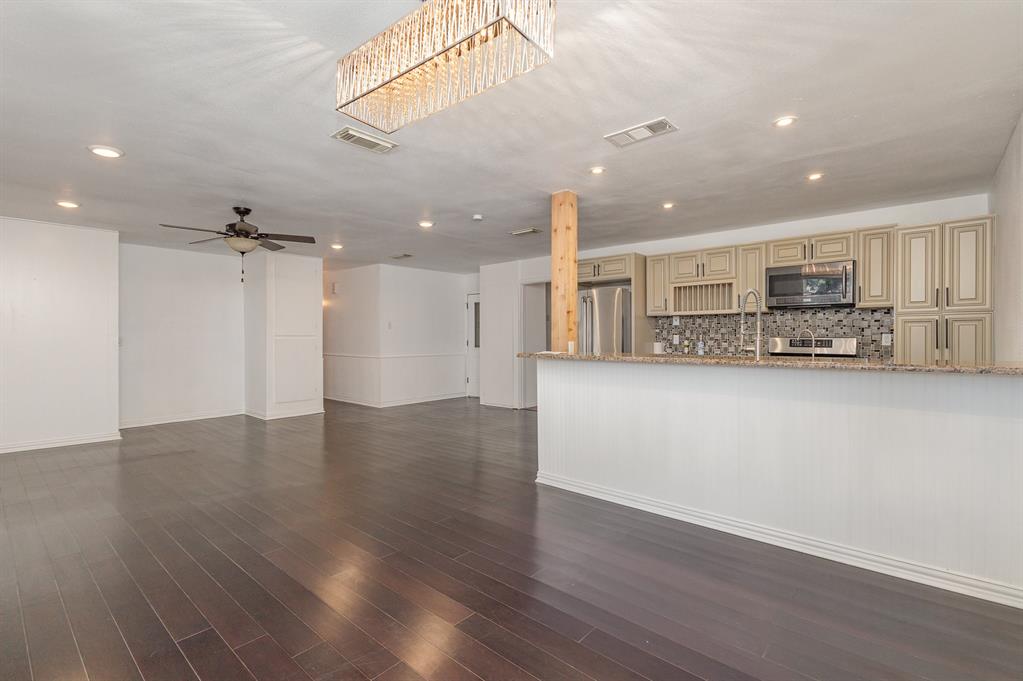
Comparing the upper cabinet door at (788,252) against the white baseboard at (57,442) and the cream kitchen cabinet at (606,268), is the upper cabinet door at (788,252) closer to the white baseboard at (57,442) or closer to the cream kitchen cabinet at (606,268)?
the cream kitchen cabinet at (606,268)

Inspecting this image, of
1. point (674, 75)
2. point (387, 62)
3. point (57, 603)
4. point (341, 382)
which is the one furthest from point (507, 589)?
point (341, 382)

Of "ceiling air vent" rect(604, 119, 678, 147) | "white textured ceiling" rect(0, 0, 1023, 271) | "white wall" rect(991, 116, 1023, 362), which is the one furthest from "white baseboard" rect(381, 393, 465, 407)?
"white wall" rect(991, 116, 1023, 362)

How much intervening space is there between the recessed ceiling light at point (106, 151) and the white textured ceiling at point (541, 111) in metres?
0.11

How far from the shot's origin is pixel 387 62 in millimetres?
1875

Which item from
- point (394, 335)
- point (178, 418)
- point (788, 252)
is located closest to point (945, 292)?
point (788, 252)

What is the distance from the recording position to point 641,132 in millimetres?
3166

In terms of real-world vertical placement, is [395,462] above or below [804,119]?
below

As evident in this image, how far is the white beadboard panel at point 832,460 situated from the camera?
2.38 metres

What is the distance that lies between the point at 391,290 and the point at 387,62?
287 inches

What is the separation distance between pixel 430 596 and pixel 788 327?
5.19 m

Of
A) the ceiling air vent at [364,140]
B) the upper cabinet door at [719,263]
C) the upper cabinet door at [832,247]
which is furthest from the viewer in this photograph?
the upper cabinet door at [719,263]

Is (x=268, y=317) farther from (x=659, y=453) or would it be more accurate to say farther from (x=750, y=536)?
(x=750, y=536)

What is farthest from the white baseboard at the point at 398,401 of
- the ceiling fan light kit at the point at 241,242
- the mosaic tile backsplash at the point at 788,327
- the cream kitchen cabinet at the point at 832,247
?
the cream kitchen cabinet at the point at 832,247

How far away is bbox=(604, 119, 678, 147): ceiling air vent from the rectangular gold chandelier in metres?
1.57
